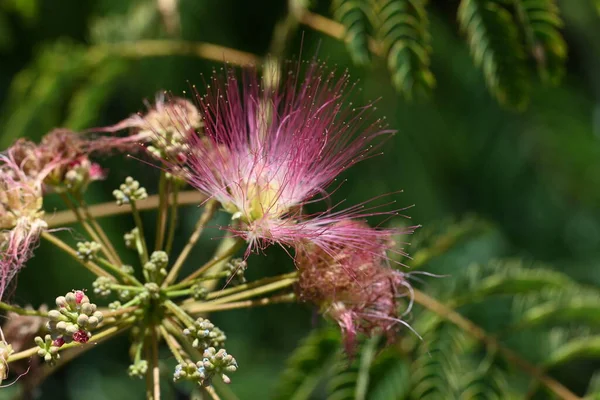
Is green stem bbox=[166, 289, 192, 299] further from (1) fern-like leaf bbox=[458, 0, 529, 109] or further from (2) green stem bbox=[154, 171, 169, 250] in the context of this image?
(1) fern-like leaf bbox=[458, 0, 529, 109]

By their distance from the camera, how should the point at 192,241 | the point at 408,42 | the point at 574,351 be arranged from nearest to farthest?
the point at 192,241 → the point at 408,42 → the point at 574,351

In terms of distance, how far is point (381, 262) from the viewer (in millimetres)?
2602

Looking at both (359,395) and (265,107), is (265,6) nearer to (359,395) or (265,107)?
(265,107)

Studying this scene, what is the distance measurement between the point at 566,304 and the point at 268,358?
251 cm

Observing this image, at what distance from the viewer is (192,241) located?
2.53 metres

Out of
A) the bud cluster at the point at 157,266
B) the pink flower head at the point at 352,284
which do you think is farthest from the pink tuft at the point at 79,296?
the pink flower head at the point at 352,284

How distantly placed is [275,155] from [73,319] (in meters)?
0.85

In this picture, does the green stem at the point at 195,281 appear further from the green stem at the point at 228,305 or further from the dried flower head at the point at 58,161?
the dried flower head at the point at 58,161

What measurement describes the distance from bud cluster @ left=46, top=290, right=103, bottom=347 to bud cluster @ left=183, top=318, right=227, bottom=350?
0.27 meters

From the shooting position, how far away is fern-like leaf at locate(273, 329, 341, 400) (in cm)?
309

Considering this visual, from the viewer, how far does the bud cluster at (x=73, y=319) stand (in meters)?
2.10

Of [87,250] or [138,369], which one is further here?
[87,250]

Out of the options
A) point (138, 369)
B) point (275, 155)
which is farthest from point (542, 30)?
point (138, 369)

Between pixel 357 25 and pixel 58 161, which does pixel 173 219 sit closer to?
pixel 58 161
